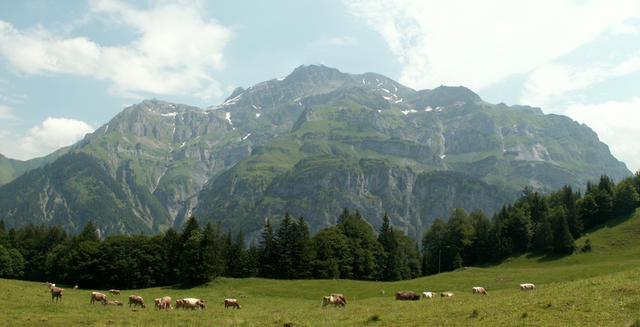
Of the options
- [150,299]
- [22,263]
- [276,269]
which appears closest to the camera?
[150,299]

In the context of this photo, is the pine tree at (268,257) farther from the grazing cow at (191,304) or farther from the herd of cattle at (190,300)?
the grazing cow at (191,304)

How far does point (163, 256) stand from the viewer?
311 feet

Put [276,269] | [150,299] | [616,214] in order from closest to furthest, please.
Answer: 1. [150,299]
2. [276,269]
3. [616,214]

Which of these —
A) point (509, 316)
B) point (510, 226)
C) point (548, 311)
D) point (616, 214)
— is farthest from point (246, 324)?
point (616, 214)

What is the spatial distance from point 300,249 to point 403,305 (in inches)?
2086

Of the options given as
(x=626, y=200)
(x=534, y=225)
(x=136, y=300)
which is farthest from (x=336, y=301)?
(x=626, y=200)

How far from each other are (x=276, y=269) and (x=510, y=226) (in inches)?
2471

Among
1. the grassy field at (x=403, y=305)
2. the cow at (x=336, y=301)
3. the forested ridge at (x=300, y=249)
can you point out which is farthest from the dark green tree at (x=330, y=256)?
the cow at (x=336, y=301)

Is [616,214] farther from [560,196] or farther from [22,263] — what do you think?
[22,263]

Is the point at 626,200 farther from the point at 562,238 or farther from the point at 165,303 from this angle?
the point at 165,303

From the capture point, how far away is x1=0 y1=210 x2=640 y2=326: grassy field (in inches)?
963

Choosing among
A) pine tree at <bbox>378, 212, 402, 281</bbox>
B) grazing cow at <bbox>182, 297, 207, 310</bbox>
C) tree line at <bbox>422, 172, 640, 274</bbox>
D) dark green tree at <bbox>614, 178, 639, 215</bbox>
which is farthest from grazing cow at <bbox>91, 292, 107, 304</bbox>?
dark green tree at <bbox>614, 178, 639, 215</bbox>

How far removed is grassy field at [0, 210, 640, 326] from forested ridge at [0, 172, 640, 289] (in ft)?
39.1

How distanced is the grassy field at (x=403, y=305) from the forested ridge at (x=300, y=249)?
39.1 ft
